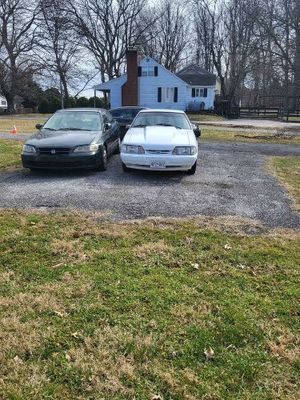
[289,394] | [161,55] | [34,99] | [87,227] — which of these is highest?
[161,55]

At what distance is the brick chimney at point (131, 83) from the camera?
123ft

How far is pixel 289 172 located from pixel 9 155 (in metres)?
7.10

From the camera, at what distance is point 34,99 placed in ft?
178

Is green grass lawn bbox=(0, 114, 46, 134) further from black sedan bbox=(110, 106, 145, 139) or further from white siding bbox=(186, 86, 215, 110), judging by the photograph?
white siding bbox=(186, 86, 215, 110)

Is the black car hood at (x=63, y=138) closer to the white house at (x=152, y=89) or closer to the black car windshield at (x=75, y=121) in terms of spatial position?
the black car windshield at (x=75, y=121)

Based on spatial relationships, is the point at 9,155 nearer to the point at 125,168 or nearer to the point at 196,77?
the point at 125,168

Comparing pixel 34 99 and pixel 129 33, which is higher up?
pixel 129 33

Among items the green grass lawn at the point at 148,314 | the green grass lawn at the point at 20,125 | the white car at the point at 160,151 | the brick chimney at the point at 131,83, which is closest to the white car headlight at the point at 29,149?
the white car at the point at 160,151

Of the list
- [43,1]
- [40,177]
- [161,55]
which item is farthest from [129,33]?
[40,177]

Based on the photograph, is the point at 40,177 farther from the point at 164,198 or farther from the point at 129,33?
the point at 129,33

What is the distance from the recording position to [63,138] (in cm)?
875

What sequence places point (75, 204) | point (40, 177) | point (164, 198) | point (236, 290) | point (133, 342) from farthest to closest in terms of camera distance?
point (40, 177) < point (164, 198) < point (75, 204) < point (236, 290) < point (133, 342)

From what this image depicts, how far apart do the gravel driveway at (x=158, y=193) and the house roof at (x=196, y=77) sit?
4095 cm

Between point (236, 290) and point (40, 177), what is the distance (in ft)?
18.8
